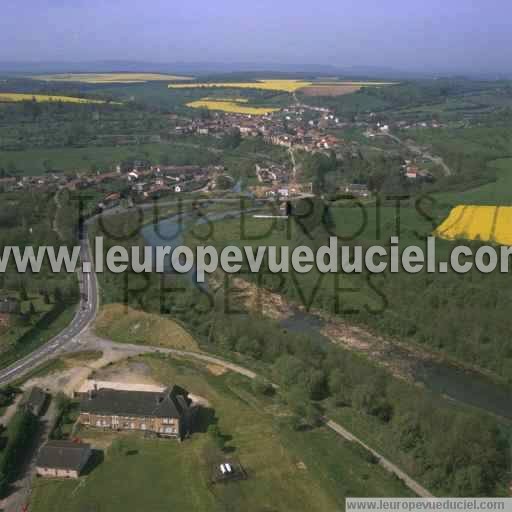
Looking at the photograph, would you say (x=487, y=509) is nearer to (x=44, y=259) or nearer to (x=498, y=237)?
(x=498, y=237)

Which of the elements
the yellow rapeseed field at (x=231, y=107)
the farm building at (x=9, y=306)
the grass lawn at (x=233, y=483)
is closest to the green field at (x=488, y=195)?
the farm building at (x=9, y=306)

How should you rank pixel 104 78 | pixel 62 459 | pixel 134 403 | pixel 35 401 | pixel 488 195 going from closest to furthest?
pixel 62 459
pixel 134 403
pixel 35 401
pixel 488 195
pixel 104 78

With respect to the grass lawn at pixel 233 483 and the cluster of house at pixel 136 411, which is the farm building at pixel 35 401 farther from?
the grass lawn at pixel 233 483

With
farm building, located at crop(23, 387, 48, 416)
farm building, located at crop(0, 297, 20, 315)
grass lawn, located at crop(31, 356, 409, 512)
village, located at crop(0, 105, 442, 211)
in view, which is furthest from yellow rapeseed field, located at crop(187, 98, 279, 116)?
grass lawn, located at crop(31, 356, 409, 512)

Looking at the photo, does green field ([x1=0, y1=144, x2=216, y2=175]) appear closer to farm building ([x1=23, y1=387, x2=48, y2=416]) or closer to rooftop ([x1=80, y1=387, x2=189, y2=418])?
farm building ([x1=23, y1=387, x2=48, y2=416])

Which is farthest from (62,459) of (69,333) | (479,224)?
(479,224)

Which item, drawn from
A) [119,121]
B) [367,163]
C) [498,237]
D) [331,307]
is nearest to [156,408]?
[331,307]

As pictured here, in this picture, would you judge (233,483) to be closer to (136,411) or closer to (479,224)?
(136,411)
